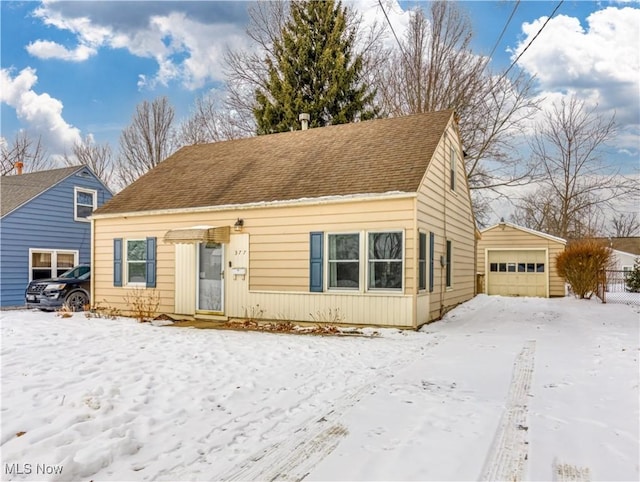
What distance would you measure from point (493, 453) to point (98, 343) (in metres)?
6.57

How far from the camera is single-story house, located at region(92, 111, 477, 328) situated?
365 inches

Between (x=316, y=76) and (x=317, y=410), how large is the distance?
68.1 ft

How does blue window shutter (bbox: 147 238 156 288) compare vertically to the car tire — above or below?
above

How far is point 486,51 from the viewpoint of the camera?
67.5 feet

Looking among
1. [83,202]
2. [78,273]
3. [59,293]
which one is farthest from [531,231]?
[83,202]

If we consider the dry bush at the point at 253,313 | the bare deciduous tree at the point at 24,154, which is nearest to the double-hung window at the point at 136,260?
the dry bush at the point at 253,313

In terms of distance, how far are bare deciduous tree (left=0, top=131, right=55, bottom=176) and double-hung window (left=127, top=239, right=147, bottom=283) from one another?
55.9ft

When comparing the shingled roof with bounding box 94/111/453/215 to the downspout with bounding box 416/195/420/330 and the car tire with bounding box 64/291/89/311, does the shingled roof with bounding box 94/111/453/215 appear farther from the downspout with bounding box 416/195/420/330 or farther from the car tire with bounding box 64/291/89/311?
the car tire with bounding box 64/291/89/311

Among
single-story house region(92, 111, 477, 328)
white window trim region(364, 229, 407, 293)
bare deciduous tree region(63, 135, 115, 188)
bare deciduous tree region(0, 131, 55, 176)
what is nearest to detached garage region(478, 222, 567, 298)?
single-story house region(92, 111, 477, 328)

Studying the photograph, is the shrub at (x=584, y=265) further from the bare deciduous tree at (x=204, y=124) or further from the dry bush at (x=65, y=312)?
the bare deciduous tree at (x=204, y=124)

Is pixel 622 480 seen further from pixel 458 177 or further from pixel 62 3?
pixel 62 3

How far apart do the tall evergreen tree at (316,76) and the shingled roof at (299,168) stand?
25.7ft

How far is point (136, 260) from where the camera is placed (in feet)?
40.5

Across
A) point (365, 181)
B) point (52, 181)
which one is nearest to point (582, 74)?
point (365, 181)
